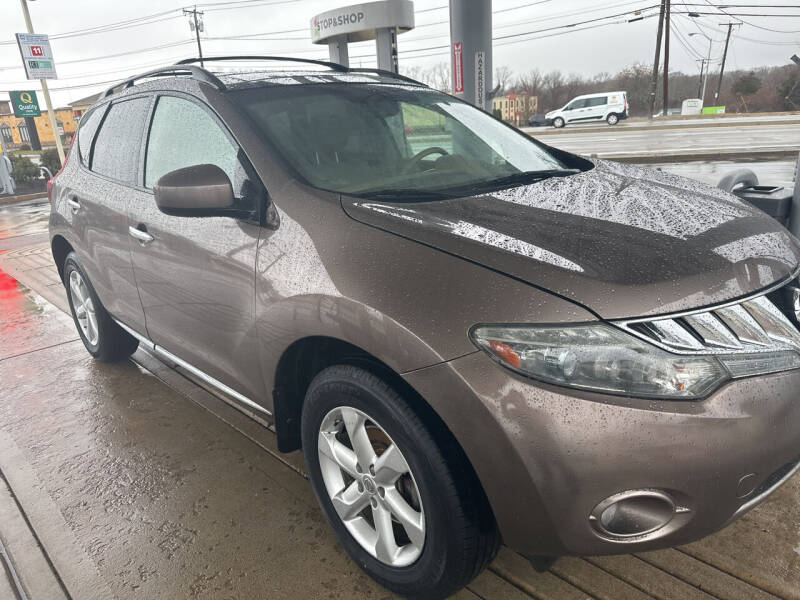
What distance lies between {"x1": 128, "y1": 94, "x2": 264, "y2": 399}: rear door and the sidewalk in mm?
510

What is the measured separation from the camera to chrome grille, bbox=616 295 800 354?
1.40m

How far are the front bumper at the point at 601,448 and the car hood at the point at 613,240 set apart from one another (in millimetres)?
241

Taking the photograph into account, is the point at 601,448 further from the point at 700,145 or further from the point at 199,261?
the point at 700,145

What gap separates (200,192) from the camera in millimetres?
2025

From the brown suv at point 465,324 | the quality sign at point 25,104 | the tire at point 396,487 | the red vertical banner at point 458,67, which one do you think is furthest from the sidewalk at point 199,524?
the quality sign at point 25,104

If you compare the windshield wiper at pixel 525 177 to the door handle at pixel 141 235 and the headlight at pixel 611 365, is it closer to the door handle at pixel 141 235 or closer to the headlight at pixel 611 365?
the headlight at pixel 611 365

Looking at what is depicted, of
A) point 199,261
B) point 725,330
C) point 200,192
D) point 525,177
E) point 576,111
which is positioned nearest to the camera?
point 725,330

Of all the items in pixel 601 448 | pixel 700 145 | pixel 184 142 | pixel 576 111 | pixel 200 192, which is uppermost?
pixel 184 142

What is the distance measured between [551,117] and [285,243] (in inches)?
1403

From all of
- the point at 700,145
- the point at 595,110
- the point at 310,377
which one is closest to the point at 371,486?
the point at 310,377

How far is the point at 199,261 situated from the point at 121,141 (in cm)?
122

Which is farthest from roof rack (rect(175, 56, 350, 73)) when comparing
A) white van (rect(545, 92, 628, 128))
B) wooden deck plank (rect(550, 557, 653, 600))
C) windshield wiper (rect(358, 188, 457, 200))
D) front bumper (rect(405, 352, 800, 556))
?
white van (rect(545, 92, 628, 128))

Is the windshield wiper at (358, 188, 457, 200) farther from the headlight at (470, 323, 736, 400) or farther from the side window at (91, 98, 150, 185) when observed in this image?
the side window at (91, 98, 150, 185)

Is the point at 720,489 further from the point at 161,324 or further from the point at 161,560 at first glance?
the point at 161,324
